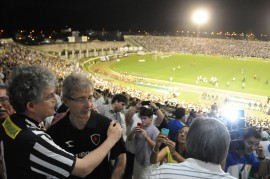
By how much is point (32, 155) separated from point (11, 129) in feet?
1.11

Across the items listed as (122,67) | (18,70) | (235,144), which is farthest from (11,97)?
(122,67)

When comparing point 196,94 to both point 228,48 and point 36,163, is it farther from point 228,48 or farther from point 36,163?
point 228,48

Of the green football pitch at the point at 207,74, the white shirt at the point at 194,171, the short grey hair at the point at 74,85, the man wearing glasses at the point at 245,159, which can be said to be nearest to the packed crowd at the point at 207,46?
the green football pitch at the point at 207,74

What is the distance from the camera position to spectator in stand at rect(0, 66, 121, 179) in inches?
92.0

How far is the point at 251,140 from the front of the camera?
4.64 metres

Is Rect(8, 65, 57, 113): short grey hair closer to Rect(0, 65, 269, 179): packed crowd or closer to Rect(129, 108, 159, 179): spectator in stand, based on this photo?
Rect(0, 65, 269, 179): packed crowd

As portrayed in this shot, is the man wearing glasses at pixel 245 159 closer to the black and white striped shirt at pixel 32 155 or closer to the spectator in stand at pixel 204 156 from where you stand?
the spectator in stand at pixel 204 156

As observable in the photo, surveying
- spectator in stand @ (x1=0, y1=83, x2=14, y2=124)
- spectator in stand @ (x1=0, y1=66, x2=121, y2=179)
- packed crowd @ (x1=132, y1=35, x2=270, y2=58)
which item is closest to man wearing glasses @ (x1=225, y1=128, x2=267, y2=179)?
spectator in stand @ (x1=0, y1=66, x2=121, y2=179)

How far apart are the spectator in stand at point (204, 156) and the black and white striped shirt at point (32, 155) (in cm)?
79

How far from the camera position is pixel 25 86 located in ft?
8.29

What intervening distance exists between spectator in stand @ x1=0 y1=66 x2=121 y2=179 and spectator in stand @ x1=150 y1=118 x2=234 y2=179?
69 cm

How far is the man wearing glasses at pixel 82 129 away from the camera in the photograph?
2.99 metres

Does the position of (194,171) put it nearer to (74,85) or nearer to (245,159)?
(74,85)

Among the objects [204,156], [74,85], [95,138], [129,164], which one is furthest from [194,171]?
[129,164]
